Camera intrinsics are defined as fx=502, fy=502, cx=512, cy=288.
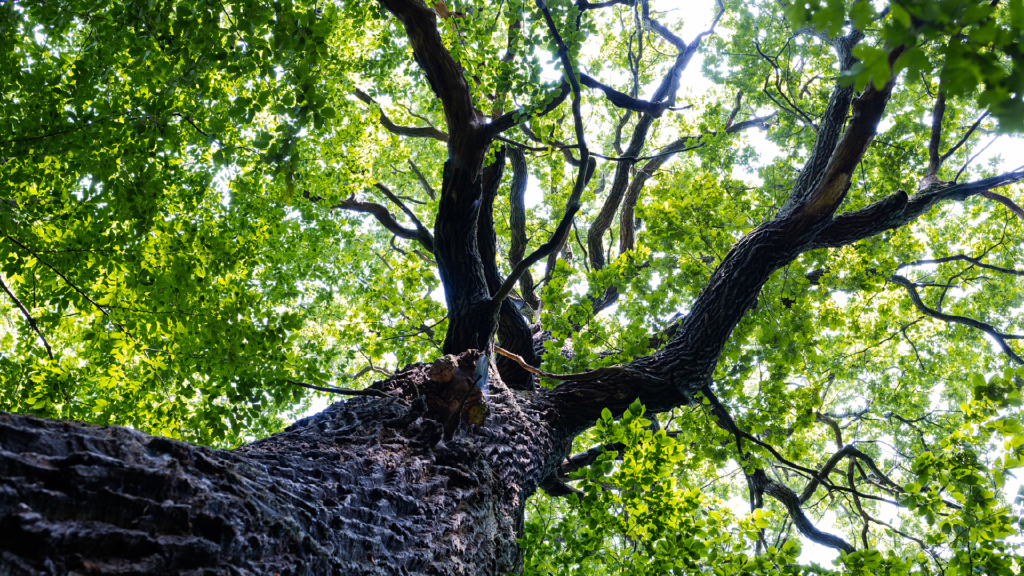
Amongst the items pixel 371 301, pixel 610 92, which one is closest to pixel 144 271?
pixel 371 301

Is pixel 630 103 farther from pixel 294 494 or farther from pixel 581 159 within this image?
pixel 294 494

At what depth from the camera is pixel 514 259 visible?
7828 mm

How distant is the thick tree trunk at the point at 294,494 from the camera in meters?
1.28

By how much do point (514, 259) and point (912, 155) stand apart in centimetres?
562

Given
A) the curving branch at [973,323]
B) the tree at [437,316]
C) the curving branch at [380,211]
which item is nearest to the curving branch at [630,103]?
the tree at [437,316]

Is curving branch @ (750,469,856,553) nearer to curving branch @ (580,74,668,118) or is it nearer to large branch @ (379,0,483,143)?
curving branch @ (580,74,668,118)

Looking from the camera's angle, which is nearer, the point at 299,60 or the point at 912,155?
the point at 299,60

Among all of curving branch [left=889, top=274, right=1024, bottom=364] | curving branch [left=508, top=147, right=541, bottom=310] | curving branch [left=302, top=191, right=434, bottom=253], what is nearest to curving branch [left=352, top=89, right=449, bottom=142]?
curving branch [left=302, top=191, right=434, bottom=253]

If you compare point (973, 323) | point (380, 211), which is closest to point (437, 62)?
point (380, 211)

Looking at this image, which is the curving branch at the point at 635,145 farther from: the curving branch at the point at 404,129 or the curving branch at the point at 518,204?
the curving branch at the point at 404,129

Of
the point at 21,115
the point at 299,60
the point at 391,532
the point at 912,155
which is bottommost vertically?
the point at 391,532

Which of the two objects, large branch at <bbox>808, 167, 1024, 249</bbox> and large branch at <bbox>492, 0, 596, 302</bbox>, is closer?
large branch at <bbox>492, 0, 596, 302</bbox>

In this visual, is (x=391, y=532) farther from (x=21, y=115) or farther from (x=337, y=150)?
(x=337, y=150)

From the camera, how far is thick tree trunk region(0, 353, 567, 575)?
1.28m
